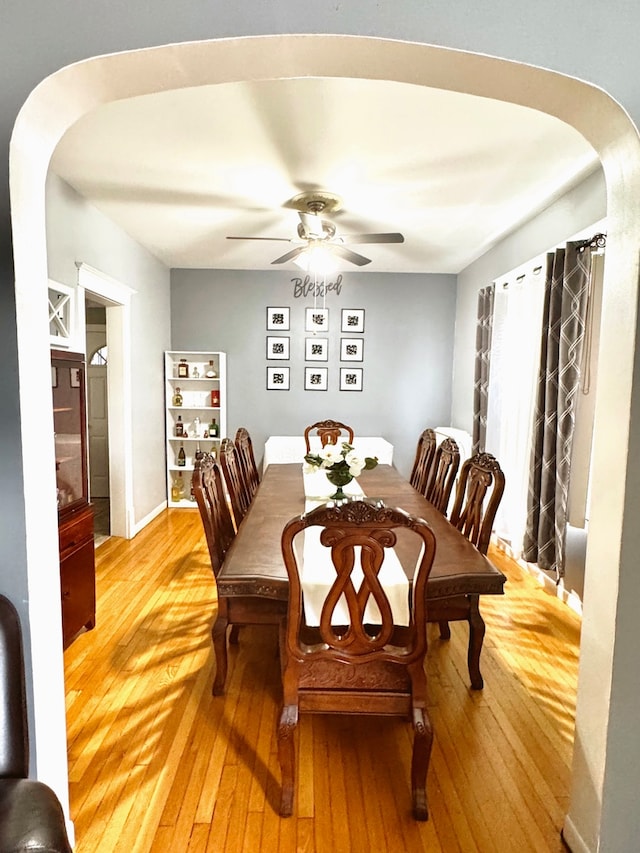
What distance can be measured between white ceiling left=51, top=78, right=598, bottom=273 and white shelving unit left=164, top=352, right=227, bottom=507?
1.62 meters

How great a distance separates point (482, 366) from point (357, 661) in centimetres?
342

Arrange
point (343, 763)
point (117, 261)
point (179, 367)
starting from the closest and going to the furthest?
1. point (343, 763)
2. point (117, 261)
3. point (179, 367)

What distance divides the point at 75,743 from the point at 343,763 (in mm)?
1051

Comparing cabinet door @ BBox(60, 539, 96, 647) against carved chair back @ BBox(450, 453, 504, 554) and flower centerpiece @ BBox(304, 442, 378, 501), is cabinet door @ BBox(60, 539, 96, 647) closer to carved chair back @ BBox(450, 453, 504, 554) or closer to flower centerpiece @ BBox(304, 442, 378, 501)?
flower centerpiece @ BBox(304, 442, 378, 501)

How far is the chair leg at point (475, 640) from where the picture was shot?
209cm

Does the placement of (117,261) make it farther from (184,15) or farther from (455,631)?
(455,631)

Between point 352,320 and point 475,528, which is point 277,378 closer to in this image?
point 352,320

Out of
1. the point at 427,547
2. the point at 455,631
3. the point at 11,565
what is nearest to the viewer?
the point at 11,565

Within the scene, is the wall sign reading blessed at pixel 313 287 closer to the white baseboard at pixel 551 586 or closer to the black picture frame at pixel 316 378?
the black picture frame at pixel 316 378

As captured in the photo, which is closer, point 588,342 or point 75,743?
point 75,743

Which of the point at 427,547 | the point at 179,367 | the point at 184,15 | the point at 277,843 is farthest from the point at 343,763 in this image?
the point at 179,367

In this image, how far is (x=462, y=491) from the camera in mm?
2547

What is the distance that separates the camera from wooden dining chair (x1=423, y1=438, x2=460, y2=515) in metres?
2.79

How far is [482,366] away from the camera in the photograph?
4398 mm
